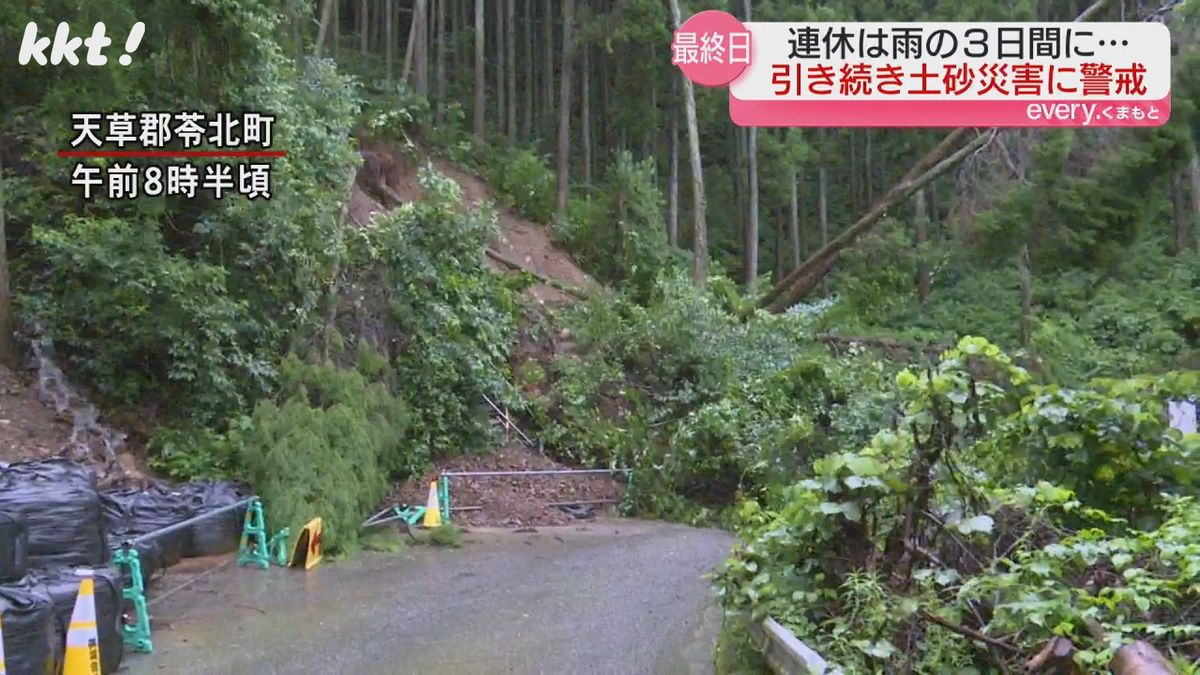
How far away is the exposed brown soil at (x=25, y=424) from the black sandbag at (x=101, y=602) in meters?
5.73

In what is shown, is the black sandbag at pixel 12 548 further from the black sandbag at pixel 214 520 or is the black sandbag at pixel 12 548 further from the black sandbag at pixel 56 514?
the black sandbag at pixel 214 520

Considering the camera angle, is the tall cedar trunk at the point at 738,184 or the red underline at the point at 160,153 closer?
the red underline at the point at 160,153

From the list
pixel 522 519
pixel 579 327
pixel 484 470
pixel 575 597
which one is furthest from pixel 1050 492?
pixel 579 327

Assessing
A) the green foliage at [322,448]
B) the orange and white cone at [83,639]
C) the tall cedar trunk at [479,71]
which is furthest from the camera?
the tall cedar trunk at [479,71]

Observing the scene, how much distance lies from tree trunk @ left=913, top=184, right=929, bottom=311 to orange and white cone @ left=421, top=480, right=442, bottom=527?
991 cm

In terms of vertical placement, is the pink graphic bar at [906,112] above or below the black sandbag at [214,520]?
above

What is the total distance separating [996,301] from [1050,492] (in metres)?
29.7

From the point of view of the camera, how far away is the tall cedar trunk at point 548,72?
33312mm

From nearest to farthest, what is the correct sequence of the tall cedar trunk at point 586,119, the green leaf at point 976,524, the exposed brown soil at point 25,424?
the green leaf at point 976,524
the exposed brown soil at point 25,424
the tall cedar trunk at point 586,119

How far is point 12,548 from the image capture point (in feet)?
20.7

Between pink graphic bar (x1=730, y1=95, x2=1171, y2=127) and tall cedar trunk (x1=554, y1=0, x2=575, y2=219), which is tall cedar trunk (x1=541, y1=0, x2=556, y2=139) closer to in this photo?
tall cedar trunk (x1=554, y1=0, x2=575, y2=219)

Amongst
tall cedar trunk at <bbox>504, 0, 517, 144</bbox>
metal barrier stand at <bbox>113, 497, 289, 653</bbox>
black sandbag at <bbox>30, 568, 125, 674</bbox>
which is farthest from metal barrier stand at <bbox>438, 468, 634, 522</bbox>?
tall cedar trunk at <bbox>504, 0, 517, 144</bbox>

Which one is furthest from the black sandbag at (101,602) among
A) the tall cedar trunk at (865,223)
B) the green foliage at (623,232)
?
the green foliage at (623,232)

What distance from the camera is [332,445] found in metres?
12.6
